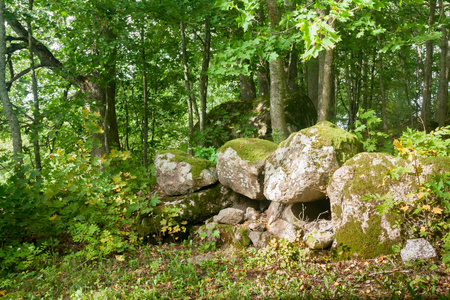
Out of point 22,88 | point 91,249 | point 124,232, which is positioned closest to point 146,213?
point 124,232

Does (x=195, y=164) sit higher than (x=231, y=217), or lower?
higher

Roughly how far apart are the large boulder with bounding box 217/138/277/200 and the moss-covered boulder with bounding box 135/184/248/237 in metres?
0.35

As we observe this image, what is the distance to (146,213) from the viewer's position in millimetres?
5707

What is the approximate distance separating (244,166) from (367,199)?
221 cm

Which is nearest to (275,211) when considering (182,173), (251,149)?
(251,149)

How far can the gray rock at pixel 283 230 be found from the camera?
4.18 metres

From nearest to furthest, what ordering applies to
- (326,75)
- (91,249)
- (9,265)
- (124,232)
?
1. (9,265)
2. (91,249)
3. (124,232)
4. (326,75)

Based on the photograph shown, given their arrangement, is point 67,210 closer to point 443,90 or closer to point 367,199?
point 367,199

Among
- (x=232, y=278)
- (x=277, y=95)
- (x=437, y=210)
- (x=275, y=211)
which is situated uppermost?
(x=277, y=95)

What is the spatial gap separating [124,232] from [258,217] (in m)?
2.47

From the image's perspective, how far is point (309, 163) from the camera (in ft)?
14.3

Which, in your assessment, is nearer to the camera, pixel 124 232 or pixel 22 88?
pixel 124 232

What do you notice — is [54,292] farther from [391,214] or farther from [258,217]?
[391,214]

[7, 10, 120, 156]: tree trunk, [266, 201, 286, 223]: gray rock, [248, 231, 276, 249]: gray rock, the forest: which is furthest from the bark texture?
[7, 10, 120, 156]: tree trunk
